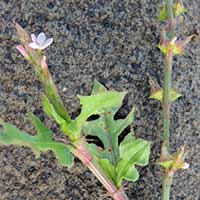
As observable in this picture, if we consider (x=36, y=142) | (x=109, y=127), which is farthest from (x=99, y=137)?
(x=36, y=142)

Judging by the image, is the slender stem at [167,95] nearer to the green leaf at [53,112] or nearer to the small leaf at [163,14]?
the small leaf at [163,14]

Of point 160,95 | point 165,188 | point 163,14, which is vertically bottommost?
point 165,188

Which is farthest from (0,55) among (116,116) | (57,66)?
(116,116)

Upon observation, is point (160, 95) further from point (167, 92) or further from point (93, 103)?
point (93, 103)

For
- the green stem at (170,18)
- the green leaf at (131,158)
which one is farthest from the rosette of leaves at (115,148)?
the green stem at (170,18)

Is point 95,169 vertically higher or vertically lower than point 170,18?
lower

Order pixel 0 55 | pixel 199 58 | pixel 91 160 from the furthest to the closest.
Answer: pixel 199 58 < pixel 0 55 < pixel 91 160

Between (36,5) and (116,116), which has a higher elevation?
(36,5)

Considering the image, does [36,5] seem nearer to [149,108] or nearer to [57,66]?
[57,66]
